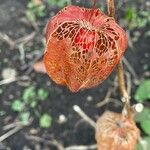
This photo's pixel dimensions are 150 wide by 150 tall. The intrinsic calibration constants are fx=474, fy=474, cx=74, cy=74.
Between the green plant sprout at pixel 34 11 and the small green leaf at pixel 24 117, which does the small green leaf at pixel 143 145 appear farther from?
the green plant sprout at pixel 34 11

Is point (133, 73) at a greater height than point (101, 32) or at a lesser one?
lesser

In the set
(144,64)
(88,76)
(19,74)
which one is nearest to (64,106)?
(19,74)

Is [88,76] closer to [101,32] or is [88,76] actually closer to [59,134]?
[101,32]

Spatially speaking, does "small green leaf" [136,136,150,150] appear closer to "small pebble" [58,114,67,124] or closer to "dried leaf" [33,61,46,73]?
"small pebble" [58,114,67,124]

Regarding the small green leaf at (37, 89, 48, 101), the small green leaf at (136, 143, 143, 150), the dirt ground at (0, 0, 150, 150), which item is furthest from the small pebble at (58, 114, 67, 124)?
the small green leaf at (136, 143, 143, 150)

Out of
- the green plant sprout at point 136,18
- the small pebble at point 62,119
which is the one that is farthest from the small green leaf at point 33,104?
the green plant sprout at point 136,18

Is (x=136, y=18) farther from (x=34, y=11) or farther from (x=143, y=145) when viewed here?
(x=143, y=145)
